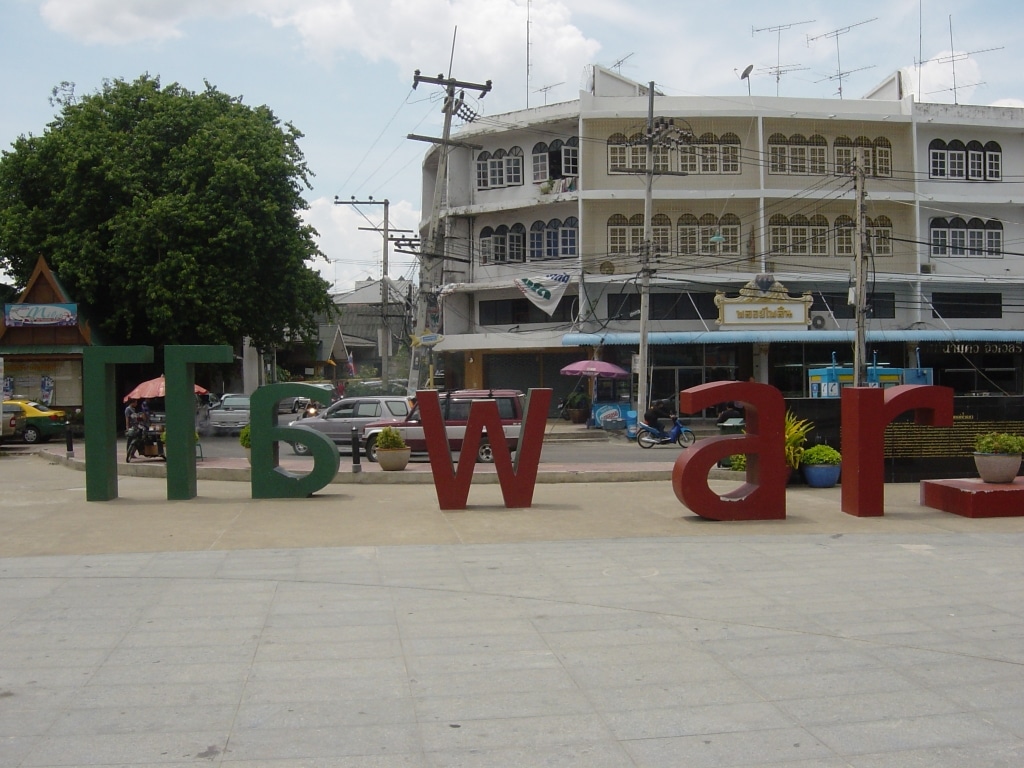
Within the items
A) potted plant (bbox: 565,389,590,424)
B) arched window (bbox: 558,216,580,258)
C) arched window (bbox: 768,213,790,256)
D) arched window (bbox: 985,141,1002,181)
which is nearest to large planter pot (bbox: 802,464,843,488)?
potted plant (bbox: 565,389,590,424)

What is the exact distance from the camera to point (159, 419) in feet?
89.9

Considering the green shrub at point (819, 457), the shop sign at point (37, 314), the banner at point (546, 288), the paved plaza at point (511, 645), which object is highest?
the banner at point (546, 288)

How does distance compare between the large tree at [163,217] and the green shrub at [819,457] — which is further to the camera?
the large tree at [163,217]

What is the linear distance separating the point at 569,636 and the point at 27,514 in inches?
385

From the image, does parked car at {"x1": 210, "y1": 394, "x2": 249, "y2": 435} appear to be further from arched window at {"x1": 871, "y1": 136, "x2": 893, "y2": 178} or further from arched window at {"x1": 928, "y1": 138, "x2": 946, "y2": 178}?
A: arched window at {"x1": 928, "y1": 138, "x2": 946, "y2": 178}

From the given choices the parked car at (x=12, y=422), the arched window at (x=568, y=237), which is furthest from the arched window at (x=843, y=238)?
the parked car at (x=12, y=422)

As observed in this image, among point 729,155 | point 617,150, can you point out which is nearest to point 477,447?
point 617,150

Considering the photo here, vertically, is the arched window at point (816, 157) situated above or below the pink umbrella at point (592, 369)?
above

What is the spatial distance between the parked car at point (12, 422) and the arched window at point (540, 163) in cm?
1964

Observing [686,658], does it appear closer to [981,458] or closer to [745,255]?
[981,458]

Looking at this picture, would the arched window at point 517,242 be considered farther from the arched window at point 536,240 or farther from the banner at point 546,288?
the banner at point 546,288

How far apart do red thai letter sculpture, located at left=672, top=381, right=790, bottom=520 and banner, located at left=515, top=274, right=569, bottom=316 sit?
22074 mm

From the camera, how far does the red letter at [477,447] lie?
14.0 metres

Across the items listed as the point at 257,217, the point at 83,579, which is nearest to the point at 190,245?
the point at 257,217
